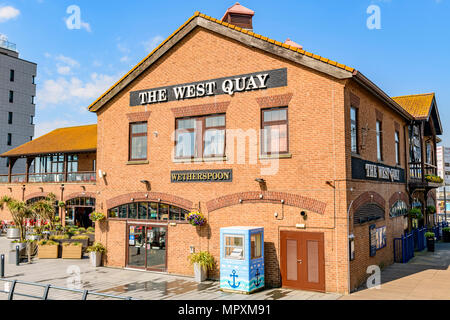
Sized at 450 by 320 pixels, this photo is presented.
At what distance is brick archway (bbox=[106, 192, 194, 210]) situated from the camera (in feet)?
57.4

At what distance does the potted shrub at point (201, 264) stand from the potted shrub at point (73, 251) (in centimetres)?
863

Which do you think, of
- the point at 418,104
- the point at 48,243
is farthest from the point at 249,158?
the point at 418,104

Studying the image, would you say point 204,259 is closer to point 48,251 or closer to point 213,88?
point 213,88

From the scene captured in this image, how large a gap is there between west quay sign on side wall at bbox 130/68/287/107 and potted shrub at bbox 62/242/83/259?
28.2 ft

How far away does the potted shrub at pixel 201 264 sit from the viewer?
52.9ft

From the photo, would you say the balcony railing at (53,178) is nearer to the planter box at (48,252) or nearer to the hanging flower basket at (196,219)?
the planter box at (48,252)

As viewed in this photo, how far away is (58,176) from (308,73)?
2707cm

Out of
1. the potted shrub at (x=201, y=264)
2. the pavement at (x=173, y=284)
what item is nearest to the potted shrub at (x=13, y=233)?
the pavement at (x=173, y=284)

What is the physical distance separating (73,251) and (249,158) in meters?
12.1

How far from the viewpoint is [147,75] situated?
1909 cm

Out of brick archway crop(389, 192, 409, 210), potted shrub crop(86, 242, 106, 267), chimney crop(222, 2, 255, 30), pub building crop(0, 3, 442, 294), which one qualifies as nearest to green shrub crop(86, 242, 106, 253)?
potted shrub crop(86, 242, 106, 267)

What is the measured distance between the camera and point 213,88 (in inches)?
672

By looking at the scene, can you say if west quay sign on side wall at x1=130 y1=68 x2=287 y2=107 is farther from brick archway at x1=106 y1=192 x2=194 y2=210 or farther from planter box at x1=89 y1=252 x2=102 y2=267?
planter box at x1=89 y1=252 x2=102 y2=267
